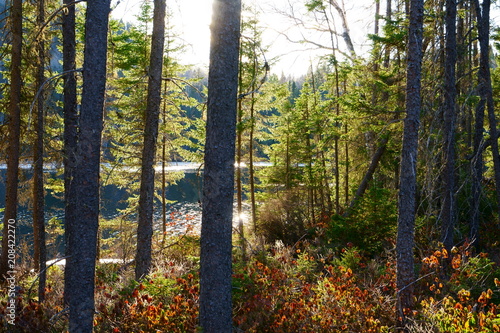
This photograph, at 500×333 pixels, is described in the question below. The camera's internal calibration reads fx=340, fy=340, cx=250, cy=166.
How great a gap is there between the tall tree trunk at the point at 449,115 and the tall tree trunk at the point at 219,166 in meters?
5.53

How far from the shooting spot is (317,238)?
1098cm

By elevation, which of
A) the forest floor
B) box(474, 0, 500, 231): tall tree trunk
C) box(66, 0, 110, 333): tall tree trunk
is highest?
box(474, 0, 500, 231): tall tree trunk

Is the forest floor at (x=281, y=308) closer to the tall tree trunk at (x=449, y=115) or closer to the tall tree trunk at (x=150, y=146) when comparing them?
the tall tree trunk at (x=150, y=146)

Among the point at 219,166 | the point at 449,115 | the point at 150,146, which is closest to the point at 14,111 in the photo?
the point at 150,146

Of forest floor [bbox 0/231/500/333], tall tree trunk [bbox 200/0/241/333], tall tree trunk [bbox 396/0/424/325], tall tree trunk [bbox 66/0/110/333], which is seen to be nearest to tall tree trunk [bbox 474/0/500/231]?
forest floor [bbox 0/231/500/333]

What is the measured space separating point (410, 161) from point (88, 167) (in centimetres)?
466

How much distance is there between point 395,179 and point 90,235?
10926 mm

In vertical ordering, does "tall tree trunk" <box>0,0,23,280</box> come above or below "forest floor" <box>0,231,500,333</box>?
above

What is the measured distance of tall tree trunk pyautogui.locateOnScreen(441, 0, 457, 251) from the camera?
7043mm

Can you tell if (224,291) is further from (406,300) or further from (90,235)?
(406,300)

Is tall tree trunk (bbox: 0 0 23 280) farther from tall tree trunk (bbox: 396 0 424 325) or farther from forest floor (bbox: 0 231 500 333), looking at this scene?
tall tree trunk (bbox: 396 0 424 325)

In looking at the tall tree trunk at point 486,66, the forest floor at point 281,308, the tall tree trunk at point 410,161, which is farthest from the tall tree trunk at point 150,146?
the tall tree trunk at point 486,66

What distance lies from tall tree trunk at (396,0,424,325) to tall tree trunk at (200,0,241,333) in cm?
327

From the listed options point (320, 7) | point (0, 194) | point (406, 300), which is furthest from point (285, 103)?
point (0, 194)
